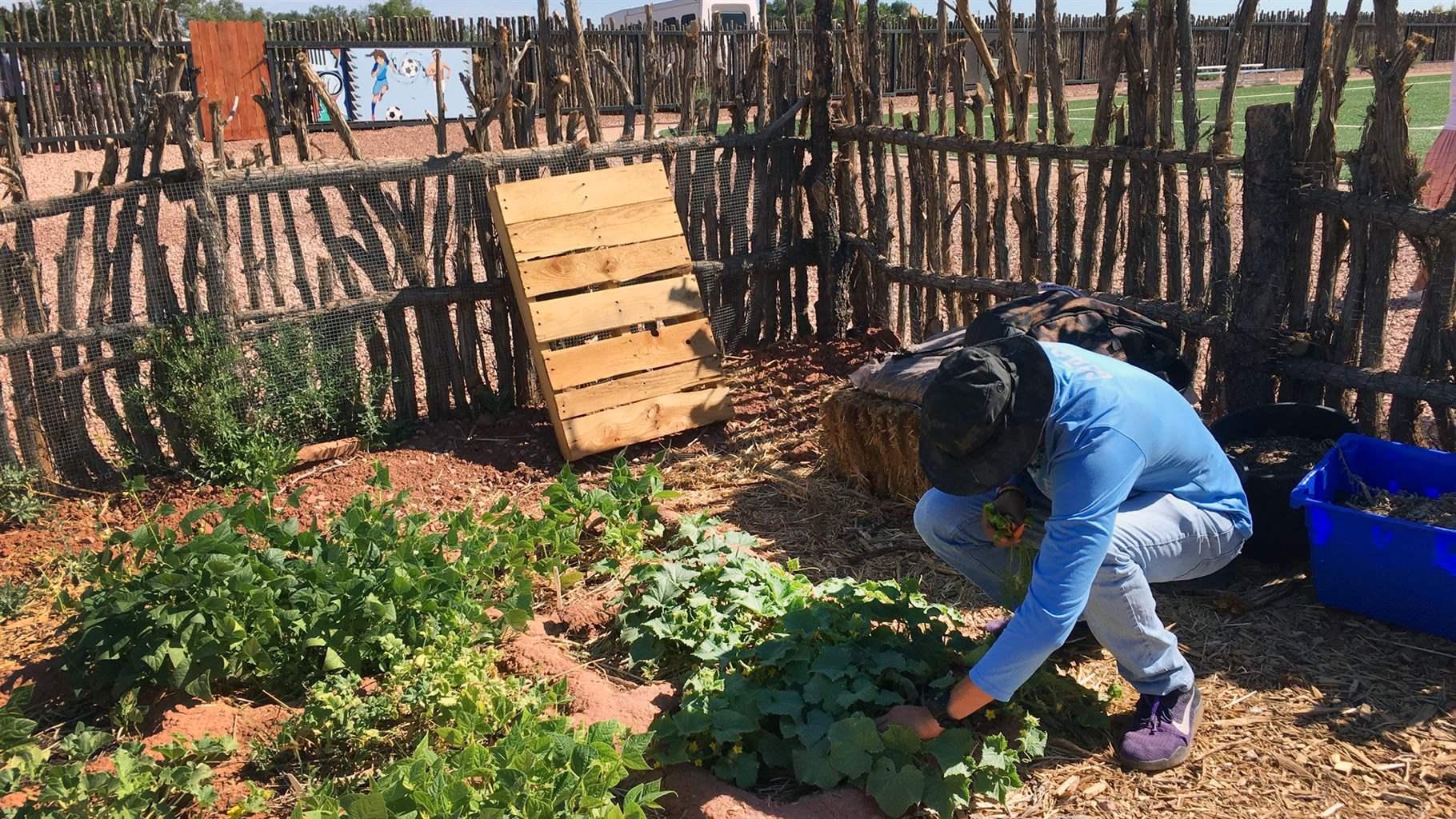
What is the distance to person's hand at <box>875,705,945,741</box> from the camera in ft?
9.64

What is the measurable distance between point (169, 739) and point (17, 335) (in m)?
2.85

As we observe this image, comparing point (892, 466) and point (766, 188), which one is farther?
point (766, 188)

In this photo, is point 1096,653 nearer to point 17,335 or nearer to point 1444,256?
point 1444,256

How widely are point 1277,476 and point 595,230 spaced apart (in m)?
3.63

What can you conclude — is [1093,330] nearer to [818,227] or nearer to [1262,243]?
[1262,243]

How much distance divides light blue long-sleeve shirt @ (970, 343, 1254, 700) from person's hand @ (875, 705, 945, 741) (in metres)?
0.22

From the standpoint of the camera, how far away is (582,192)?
633cm

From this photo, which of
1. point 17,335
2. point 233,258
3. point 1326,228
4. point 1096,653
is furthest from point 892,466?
point 17,335

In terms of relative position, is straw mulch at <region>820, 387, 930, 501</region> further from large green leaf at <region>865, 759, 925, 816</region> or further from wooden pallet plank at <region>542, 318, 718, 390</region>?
large green leaf at <region>865, 759, 925, 816</region>

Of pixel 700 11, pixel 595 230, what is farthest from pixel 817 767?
pixel 700 11

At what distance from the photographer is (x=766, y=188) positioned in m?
7.38

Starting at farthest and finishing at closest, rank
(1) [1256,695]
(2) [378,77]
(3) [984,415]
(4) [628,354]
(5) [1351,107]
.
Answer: (2) [378,77] < (5) [1351,107] < (4) [628,354] < (1) [1256,695] < (3) [984,415]

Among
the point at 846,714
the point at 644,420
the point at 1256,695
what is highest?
the point at 644,420

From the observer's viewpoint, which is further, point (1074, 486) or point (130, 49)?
point (130, 49)
